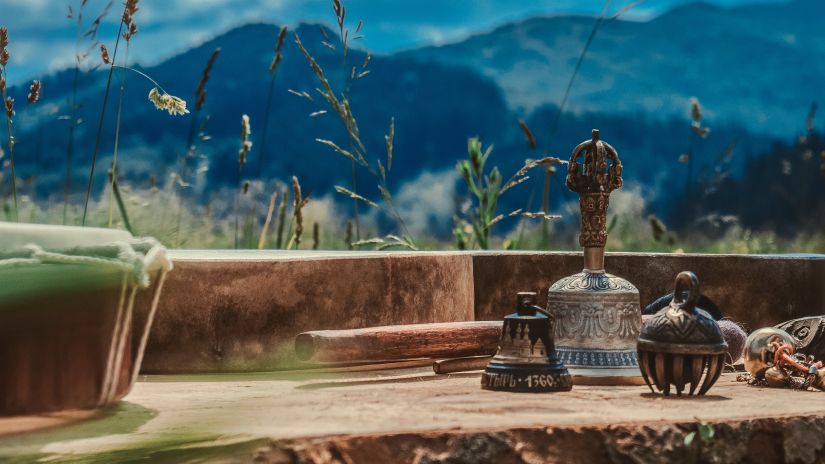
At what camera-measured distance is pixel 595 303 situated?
3.18 meters

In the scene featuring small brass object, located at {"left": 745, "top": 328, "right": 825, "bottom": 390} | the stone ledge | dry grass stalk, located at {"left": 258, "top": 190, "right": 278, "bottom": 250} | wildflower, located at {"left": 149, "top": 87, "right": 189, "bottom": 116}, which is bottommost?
the stone ledge

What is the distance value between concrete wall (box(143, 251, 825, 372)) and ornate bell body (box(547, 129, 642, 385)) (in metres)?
0.69

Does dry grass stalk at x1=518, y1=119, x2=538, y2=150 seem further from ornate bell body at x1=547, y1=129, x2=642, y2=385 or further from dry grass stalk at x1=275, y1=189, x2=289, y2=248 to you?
ornate bell body at x1=547, y1=129, x2=642, y2=385

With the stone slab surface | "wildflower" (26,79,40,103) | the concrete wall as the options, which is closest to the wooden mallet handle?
the stone slab surface

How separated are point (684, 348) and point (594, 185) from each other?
22.9 inches

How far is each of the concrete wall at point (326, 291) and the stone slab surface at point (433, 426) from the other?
548 millimetres

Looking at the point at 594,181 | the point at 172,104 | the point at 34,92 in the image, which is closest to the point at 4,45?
the point at 34,92

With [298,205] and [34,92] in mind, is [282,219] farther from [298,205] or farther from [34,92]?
[34,92]

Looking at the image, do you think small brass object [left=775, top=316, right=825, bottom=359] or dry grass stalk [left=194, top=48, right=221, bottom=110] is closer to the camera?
small brass object [left=775, top=316, right=825, bottom=359]

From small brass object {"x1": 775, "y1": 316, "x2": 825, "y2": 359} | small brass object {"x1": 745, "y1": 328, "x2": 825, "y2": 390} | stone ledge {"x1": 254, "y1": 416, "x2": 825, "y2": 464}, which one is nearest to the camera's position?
stone ledge {"x1": 254, "y1": 416, "x2": 825, "y2": 464}

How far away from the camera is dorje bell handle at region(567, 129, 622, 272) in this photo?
3.21 meters

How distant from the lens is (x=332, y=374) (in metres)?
3.45

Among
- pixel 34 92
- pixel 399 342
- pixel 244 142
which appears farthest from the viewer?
pixel 244 142

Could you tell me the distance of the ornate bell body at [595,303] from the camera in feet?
10.3
